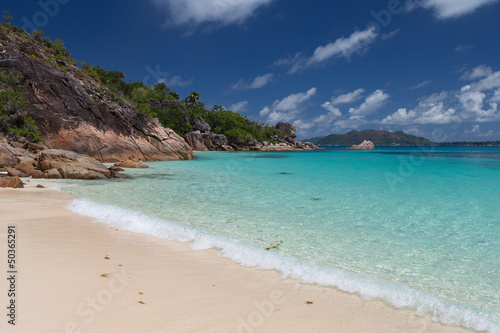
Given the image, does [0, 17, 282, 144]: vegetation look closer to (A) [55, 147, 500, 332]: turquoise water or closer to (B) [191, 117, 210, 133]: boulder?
(B) [191, 117, 210, 133]: boulder

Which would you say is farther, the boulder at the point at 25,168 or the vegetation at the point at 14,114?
the vegetation at the point at 14,114

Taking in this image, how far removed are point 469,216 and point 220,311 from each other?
1015 cm

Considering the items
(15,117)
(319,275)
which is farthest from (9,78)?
(319,275)

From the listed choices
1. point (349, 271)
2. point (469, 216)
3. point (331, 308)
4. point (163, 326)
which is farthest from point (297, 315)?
point (469, 216)

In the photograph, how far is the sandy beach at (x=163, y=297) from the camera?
10.2 ft

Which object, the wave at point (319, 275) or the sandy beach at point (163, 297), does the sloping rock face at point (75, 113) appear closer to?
the wave at point (319, 275)

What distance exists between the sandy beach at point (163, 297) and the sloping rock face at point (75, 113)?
2736 centimetres

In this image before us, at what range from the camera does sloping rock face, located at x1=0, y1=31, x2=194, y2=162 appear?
95.1 feet

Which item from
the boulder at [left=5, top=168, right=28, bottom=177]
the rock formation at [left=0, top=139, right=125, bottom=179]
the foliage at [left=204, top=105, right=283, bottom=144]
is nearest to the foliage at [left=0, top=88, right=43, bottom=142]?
the rock formation at [left=0, top=139, right=125, bottom=179]

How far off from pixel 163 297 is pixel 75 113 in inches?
1316

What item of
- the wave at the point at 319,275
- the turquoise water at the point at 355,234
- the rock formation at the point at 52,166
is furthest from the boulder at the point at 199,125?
the wave at the point at 319,275

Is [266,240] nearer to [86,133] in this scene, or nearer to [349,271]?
[349,271]

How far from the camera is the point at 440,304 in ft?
12.3

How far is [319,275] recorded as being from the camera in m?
4.63
